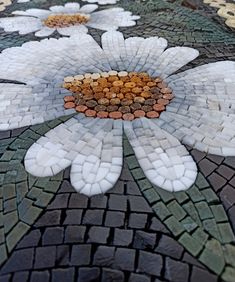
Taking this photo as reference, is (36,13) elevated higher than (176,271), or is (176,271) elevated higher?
(176,271)

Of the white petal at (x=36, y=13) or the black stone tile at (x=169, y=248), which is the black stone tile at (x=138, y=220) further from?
the white petal at (x=36, y=13)

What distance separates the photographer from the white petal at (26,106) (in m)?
2.77

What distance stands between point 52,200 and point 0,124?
35.5 inches

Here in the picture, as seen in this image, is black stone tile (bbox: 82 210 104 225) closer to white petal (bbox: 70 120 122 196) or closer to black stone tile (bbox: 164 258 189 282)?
white petal (bbox: 70 120 122 196)

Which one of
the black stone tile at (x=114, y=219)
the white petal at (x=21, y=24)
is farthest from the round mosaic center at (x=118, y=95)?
the white petal at (x=21, y=24)

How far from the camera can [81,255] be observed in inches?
72.2

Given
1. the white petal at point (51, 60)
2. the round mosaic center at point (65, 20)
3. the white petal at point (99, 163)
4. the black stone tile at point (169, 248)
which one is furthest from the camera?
the round mosaic center at point (65, 20)

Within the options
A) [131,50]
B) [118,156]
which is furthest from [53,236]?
[131,50]

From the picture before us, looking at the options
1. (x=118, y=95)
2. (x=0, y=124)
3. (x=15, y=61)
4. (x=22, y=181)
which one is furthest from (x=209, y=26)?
A: (x=22, y=181)

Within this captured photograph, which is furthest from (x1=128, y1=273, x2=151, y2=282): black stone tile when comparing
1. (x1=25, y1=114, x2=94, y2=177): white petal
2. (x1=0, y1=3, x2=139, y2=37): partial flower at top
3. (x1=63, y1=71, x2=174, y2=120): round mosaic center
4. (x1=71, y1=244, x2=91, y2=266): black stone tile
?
(x1=0, y1=3, x2=139, y2=37): partial flower at top

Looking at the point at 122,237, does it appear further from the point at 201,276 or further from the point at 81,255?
the point at 201,276

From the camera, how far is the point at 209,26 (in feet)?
14.3

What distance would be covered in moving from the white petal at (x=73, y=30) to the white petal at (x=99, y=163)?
1973mm

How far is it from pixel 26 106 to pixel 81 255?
4.78ft
